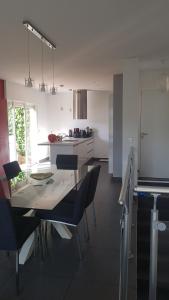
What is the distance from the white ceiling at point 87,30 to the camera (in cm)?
264

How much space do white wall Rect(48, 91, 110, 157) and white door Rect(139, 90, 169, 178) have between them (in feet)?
11.3

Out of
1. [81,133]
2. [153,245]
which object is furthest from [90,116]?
[153,245]

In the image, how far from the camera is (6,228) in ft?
7.11

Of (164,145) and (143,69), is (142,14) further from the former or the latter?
(164,145)

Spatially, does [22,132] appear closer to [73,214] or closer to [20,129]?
[20,129]

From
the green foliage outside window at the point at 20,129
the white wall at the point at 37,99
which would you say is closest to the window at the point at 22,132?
the green foliage outside window at the point at 20,129

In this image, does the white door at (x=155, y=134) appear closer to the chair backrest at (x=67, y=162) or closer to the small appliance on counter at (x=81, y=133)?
the chair backrest at (x=67, y=162)

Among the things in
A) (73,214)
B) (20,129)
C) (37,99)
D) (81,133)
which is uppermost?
(37,99)

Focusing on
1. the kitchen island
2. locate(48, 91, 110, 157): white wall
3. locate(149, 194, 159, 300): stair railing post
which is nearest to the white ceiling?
the kitchen island

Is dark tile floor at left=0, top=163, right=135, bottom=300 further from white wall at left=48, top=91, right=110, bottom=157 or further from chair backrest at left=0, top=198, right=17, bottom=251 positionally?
white wall at left=48, top=91, right=110, bottom=157

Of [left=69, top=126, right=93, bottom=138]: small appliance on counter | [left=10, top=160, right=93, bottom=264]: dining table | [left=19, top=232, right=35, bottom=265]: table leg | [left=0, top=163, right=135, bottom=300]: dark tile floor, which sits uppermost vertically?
[left=69, top=126, right=93, bottom=138]: small appliance on counter

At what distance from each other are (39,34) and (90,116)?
632 cm

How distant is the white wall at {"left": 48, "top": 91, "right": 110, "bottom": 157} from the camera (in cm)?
941

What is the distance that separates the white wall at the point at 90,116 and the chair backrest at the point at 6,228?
749 cm
